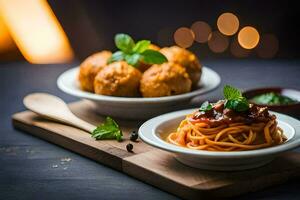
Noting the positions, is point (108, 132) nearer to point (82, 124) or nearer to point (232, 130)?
point (82, 124)

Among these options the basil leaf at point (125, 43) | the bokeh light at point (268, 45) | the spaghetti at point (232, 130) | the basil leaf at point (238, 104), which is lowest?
the bokeh light at point (268, 45)

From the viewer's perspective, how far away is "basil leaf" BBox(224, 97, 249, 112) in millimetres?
2430

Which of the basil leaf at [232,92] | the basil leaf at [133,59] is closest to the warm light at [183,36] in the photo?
the basil leaf at [133,59]

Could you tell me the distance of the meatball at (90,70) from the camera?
10.7ft

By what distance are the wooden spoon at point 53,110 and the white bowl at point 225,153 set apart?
455 mm

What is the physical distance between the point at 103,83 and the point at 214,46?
83.2 inches

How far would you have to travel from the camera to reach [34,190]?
2.39 meters

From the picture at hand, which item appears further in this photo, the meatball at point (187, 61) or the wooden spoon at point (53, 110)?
the meatball at point (187, 61)

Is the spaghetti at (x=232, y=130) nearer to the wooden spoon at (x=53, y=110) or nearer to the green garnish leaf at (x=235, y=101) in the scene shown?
the green garnish leaf at (x=235, y=101)

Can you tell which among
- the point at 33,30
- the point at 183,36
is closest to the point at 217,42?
the point at 183,36

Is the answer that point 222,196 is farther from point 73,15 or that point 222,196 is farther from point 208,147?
point 73,15

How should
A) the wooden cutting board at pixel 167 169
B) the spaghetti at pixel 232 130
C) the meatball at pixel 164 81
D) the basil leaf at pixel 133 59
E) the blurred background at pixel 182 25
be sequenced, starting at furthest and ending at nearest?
the blurred background at pixel 182 25, the basil leaf at pixel 133 59, the meatball at pixel 164 81, the spaghetti at pixel 232 130, the wooden cutting board at pixel 167 169

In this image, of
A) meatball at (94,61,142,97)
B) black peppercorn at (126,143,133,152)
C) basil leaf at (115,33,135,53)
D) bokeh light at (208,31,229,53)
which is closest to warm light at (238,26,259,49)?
bokeh light at (208,31,229,53)

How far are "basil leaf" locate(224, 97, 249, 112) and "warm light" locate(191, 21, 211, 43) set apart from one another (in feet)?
8.83
